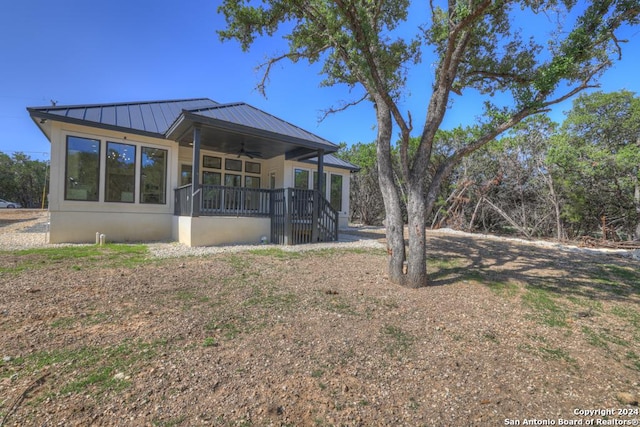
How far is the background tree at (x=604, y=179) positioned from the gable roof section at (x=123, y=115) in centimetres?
1270

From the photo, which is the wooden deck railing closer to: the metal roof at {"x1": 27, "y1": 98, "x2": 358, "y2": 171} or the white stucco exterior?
the white stucco exterior

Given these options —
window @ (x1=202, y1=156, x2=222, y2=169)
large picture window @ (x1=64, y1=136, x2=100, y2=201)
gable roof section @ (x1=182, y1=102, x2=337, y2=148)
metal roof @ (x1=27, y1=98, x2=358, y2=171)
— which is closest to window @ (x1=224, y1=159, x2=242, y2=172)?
window @ (x1=202, y1=156, x2=222, y2=169)

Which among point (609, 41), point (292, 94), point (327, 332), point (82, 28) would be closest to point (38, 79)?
point (82, 28)

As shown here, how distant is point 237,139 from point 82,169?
13.9 feet

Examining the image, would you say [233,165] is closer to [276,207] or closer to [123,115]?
[123,115]

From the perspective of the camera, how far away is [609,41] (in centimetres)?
433

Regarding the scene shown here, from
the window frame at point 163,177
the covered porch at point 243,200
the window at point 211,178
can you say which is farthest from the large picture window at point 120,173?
the window at point 211,178

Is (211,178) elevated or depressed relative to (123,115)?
depressed

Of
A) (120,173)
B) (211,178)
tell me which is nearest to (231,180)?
(211,178)

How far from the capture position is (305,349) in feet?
8.13

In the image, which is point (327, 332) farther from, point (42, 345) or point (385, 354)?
point (42, 345)

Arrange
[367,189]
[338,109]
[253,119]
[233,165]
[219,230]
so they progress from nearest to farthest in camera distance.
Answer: [338,109] < [219,230] < [253,119] < [233,165] < [367,189]

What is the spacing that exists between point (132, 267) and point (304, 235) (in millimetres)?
4431

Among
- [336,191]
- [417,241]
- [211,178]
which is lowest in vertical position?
[417,241]
